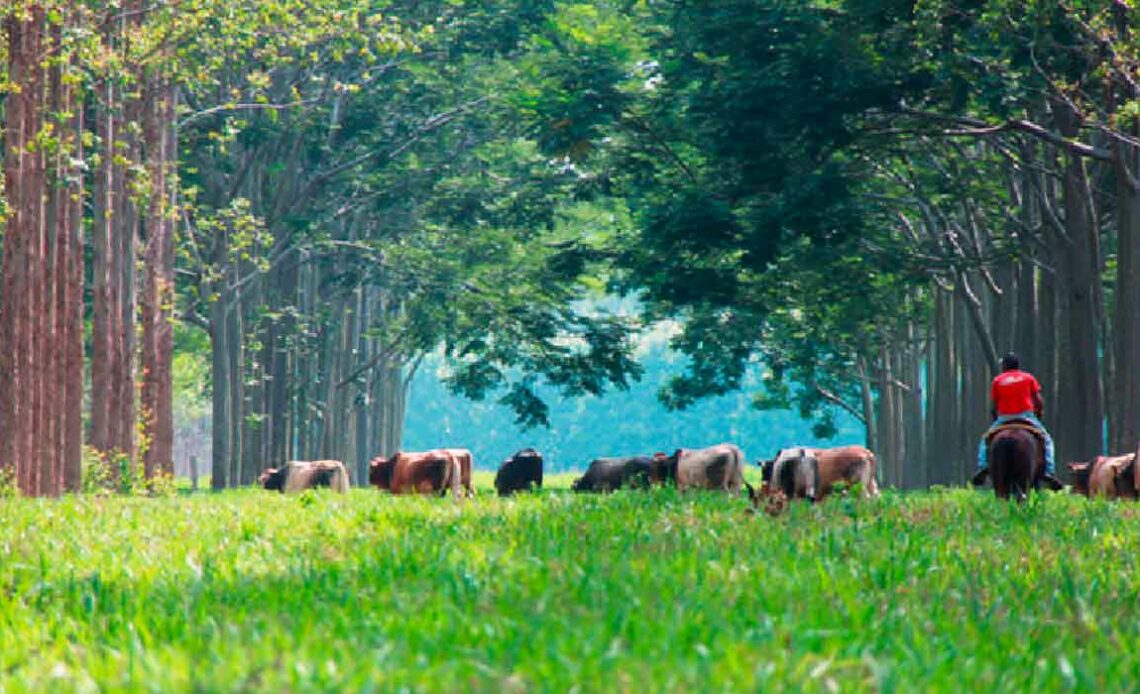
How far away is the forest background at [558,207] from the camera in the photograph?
2584 cm

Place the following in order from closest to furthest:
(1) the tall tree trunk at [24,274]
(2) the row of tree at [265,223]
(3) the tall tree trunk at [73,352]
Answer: (1) the tall tree trunk at [24,274] → (2) the row of tree at [265,223] → (3) the tall tree trunk at [73,352]

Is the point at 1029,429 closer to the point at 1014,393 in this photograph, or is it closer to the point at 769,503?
the point at 1014,393

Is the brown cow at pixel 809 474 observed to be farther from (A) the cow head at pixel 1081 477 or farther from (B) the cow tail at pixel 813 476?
(A) the cow head at pixel 1081 477

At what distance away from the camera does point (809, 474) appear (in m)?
20.5

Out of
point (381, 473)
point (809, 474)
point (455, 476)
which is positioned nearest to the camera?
point (809, 474)

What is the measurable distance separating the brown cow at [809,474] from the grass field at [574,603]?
1.88m

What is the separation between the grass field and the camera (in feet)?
19.9

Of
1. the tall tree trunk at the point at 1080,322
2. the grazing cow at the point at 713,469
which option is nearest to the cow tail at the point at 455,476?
the grazing cow at the point at 713,469

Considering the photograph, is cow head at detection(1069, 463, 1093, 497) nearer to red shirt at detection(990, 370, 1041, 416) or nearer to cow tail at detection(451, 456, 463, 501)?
red shirt at detection(990, 370, 1041, 416)

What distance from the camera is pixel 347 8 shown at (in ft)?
110

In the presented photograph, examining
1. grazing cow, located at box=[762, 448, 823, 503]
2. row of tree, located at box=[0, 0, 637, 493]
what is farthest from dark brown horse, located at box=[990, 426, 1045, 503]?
row of tree, located at box=[0, 0, 637, 493]

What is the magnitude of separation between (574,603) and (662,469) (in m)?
19.9

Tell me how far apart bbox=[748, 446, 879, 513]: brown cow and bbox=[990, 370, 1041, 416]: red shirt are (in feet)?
6.06

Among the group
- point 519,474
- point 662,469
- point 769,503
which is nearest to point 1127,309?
point 662,469
